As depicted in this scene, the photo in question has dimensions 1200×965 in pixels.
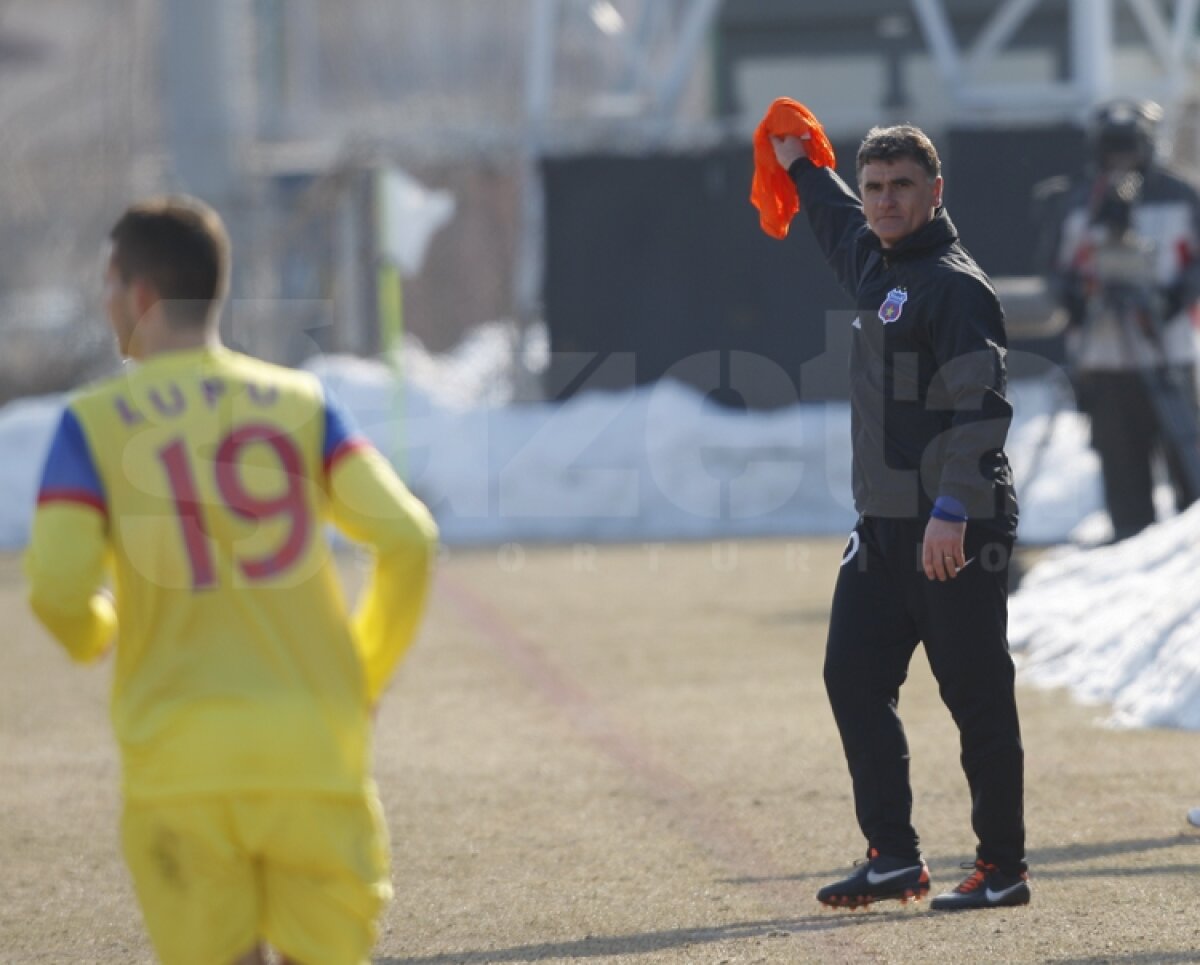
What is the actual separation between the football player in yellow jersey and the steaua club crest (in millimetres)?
2075

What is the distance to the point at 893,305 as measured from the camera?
543cm

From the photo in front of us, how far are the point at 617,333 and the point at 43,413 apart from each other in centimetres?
478

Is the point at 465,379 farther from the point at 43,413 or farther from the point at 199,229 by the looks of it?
the point at 199,229

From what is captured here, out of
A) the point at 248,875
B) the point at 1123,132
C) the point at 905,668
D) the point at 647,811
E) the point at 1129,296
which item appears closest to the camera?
the point at 248,875

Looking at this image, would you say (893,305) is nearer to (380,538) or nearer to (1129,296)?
(380,538)

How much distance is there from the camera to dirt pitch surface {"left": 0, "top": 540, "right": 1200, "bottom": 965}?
213 inches

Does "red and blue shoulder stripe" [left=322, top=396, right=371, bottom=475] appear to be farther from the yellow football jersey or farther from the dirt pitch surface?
the dirt pitch surface

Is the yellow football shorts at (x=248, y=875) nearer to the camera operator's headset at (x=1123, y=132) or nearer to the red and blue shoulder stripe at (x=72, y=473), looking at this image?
the red and blue shoulder stripe at (x=72, y=473)

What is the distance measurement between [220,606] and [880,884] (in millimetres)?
2374

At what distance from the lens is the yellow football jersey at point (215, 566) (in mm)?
3559

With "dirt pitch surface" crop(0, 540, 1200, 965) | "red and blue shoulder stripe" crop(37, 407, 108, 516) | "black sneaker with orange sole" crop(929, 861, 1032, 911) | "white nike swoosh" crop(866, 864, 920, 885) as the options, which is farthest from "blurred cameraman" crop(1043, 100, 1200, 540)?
"red and blue shoulder stripe" crop(37, 407, 108, 516)

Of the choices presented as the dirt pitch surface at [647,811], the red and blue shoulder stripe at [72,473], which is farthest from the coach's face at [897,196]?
the red and blue shoulder stripe at [72,473]

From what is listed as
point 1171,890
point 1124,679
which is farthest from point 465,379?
point 1171,890

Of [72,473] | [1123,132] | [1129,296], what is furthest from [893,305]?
[1129,296]
